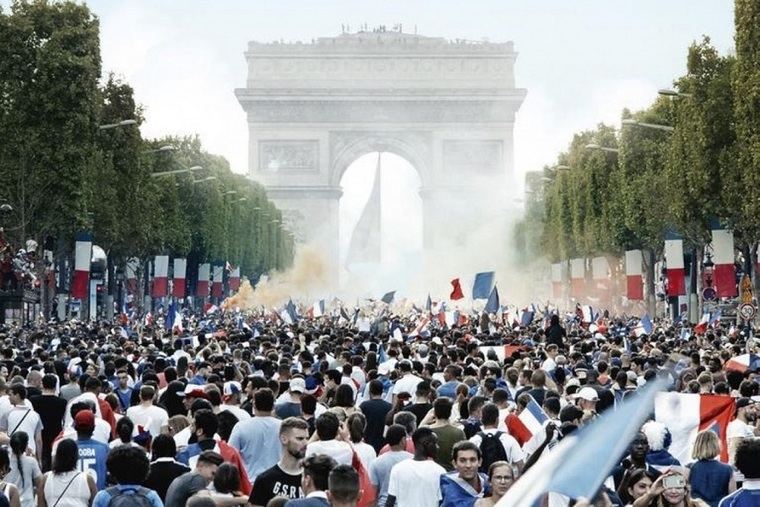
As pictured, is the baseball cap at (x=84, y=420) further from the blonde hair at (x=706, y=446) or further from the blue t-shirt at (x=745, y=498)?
the blue t-shirt at (x=745, y=498)

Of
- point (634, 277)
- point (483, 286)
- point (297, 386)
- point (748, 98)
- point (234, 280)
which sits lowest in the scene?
point (297, 386)

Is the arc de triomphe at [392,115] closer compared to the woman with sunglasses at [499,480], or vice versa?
the woman with sunglasses at [499,480]

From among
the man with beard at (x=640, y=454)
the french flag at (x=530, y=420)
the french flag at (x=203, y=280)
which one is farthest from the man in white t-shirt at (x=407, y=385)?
the french flag at (x=203, y=280)

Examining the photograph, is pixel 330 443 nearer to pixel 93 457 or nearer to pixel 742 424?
pixel 93 457

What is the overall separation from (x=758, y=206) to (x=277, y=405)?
103ft

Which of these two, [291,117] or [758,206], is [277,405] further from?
[291,117]

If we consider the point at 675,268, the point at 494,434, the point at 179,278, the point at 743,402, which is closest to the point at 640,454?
the point at 494,434

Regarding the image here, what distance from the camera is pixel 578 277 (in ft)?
296

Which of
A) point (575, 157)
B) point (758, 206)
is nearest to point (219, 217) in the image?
point (575, 157)

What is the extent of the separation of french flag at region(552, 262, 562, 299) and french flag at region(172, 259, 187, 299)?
2146cm

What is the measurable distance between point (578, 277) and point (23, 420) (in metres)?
74.8

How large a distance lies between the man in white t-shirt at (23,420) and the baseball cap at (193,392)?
136 cm

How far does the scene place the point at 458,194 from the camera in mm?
148375

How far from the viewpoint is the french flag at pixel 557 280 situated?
96500 mm
